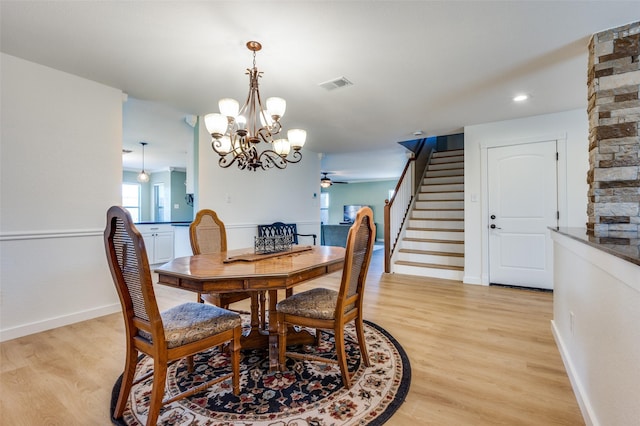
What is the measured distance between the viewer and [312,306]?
1854mm

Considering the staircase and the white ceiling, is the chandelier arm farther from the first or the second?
the staircase

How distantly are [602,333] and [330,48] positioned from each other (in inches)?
94.1

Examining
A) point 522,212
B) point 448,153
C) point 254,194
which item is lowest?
point 522,212

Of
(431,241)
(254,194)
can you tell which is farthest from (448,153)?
(254,194)

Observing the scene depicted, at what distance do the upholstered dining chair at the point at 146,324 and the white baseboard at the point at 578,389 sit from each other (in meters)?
1.78

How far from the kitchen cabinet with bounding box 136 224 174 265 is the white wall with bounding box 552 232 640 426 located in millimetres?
6175

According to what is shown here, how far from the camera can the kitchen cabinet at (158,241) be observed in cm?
572

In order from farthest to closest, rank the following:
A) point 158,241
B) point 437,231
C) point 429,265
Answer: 1. point 158,241
2. point 437,231
3. point 429,265

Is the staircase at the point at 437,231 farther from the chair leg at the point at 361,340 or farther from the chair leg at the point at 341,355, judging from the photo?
the chair leg at the point at 341,355

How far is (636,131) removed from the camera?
205cm

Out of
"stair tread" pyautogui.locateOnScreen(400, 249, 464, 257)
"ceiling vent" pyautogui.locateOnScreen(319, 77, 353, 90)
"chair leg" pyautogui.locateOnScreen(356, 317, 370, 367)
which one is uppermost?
"ceiling vent" pyautogui.locateOnScreen(319, 77, 353, 90)

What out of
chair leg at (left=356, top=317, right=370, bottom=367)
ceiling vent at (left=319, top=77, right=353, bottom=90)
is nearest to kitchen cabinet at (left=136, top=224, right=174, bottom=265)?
ceiling vent at (left=319, top=77, right=353, bottom=90)

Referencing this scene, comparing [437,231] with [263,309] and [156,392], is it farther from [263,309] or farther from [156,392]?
[156,392]

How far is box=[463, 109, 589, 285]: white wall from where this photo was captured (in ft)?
12.3
